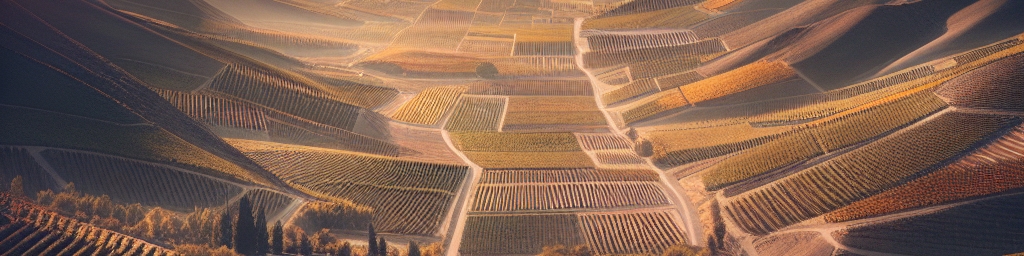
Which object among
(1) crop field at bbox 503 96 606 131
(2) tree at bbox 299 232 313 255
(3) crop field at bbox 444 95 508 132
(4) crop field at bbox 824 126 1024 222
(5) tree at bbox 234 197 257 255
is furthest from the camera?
(1) crop field at bbox 503 96 606 131

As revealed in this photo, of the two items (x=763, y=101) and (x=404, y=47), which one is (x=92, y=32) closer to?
(x=404, y=47)

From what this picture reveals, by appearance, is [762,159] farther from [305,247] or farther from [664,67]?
[664,67]

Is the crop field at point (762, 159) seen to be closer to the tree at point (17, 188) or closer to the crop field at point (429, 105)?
the crop field at point (429, 105)

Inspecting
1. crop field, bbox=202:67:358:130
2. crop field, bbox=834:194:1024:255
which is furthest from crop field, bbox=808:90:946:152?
crop field, bbox=202:67:358:130

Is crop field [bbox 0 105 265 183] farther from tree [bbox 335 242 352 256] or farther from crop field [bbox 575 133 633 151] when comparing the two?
crop field [bbox 575 133 633 151]

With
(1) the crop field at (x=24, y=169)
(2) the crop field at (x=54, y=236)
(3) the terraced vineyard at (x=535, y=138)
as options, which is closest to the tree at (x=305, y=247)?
(3) the terraced vineyard at (x=535, y=138)
